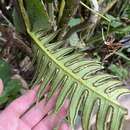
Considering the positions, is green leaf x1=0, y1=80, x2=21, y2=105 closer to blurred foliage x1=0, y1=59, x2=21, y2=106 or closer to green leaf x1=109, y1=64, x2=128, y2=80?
blurred foliage x1=0, y1=59, x2=21, y2=106

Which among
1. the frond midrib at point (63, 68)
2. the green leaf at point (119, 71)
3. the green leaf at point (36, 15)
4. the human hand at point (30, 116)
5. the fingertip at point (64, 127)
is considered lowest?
the green leaf at point (119, 71)

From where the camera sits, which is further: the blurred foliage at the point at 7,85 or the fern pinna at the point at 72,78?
the blurred foliage at the point at 7,85

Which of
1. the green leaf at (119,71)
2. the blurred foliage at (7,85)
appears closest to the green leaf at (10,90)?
the blurred foliage at (7,85)

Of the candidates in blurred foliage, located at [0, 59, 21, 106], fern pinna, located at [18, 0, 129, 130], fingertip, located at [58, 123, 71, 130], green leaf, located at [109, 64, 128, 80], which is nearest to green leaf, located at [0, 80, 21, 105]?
blurred foliage, located at [0, 59, 21, 106]

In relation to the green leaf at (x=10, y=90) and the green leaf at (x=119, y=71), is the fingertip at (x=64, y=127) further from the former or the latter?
the green leaf at (x=119, y=71)

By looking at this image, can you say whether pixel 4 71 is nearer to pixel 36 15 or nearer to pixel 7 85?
pixel 7 85

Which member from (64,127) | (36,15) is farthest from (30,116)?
(36,15)

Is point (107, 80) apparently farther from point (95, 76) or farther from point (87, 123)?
point (87, 123)
